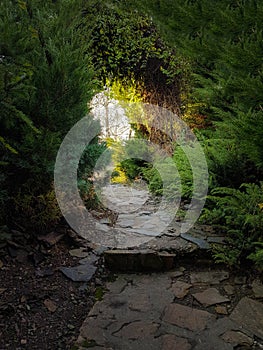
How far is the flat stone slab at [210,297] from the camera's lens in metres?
2.57

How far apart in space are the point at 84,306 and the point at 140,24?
5.93m

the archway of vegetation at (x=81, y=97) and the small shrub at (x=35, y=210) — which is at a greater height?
the archway of vegetation at (x=81, y=97)

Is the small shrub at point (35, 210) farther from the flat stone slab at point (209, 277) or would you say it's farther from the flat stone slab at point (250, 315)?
the flat stone slab at point (250, 315)

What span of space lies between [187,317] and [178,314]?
7cm

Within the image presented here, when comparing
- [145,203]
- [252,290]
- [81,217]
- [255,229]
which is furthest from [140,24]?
[252,290]

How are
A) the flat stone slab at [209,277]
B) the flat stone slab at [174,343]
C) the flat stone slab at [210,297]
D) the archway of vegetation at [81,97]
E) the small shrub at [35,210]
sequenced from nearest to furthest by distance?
1. the archway of vegetation at [81,97]
2. the flat stone slab at [174,343]
3. the flat stone slab at [210,297]
4. the flat stone slab at [209,277]
5. the small shrub at [35,210]

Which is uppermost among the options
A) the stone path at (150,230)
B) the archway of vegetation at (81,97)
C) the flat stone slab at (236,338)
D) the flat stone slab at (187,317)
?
the archway of vegetation at (81,97)

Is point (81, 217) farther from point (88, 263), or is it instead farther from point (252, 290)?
point (252, 290)

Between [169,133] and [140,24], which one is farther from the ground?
[140,24]

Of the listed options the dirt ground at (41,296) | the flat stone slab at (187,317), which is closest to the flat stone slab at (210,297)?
the flat stone slab at (187,317)

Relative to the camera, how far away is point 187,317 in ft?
7.84

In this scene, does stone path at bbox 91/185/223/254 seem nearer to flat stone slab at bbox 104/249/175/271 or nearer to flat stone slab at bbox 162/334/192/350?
flat stone slab at bbox 104/249/175/271

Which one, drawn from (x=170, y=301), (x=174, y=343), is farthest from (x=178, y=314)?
(x=174, y=343)

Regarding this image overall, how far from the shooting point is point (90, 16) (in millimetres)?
5855
